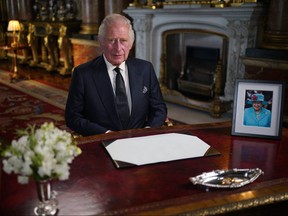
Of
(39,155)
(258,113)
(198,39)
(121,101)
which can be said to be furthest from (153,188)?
(198,39)

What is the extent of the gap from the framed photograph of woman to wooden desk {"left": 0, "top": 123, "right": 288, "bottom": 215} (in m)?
0.16

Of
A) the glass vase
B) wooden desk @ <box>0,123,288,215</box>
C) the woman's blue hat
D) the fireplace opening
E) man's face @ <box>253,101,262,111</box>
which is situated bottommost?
the fireplace opening

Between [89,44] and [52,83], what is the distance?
3.70 ft

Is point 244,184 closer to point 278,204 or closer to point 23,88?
point 278,204

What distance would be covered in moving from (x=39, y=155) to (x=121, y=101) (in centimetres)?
128

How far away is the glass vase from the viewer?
1.09 metres

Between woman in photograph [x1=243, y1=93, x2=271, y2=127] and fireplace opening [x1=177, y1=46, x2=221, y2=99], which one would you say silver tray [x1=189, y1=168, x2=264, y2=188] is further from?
fireplace opening [x1=177, y1=46, x2=221, y2=99]

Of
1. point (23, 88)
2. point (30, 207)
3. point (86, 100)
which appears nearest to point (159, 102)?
point (86, 100)

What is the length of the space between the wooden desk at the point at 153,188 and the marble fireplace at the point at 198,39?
121 inches

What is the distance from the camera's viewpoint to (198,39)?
5.27 m

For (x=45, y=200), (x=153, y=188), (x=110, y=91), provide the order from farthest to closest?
(x=110, y=91) → (x=153, y=188) → (x=45, y=200)

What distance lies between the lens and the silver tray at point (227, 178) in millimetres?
1297

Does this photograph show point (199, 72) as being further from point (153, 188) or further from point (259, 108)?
point (153, 188)

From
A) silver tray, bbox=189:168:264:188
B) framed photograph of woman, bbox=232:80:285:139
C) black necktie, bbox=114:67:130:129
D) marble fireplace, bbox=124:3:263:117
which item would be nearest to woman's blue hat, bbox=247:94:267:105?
framed photograph of woman, bbox=232:80:285:139
